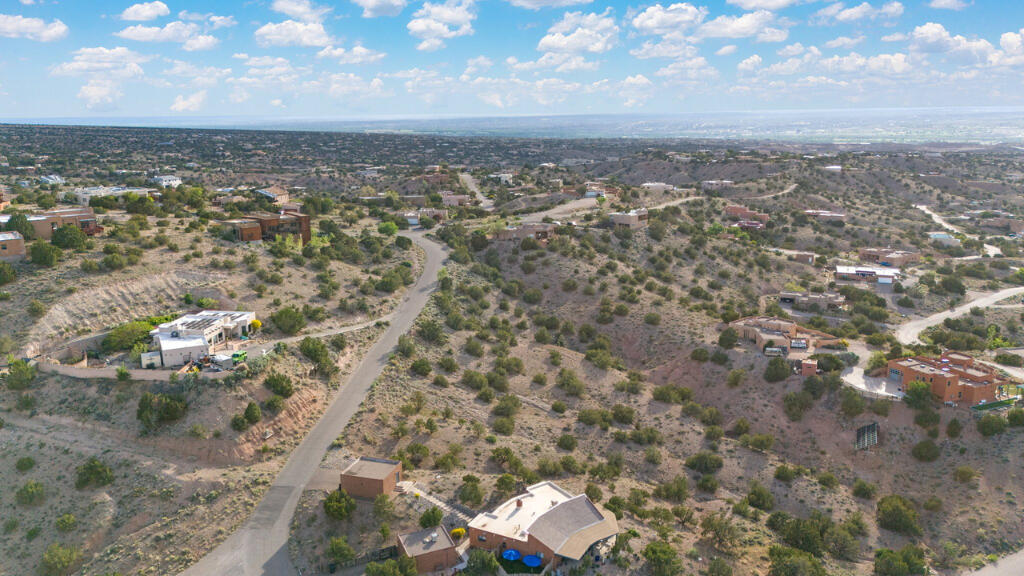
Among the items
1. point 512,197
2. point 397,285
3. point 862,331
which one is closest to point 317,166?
point 512,197

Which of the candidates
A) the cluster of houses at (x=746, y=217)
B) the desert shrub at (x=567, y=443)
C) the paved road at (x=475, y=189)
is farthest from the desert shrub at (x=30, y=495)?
the cluster of houses at (x=746, y=217)

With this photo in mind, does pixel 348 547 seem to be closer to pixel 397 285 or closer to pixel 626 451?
pixel 626 451

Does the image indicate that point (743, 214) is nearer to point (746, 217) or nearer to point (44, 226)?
point (746, 217)

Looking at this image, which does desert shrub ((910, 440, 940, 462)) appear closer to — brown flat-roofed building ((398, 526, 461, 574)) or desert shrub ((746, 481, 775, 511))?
desert shrub ((746, 481, 775, 511))

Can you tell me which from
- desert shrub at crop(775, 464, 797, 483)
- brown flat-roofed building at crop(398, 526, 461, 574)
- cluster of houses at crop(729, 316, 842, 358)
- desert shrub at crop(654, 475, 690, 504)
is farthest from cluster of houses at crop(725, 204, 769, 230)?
brown flat-roofed building at crop(398, 526, 461, 574)

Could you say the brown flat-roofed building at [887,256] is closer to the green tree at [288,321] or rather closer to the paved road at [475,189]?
the paved road at [475,189]

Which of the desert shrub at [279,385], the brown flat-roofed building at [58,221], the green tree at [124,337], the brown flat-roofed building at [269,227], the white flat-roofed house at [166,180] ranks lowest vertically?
the desert shrub at [279,385]

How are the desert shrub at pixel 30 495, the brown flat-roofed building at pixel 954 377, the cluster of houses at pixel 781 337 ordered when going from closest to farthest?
1. the desert shrub at pixel 30 495
2. the brown flat-roofed building at pixel 954 377
3. the cluster of houses at pixel 781 337
